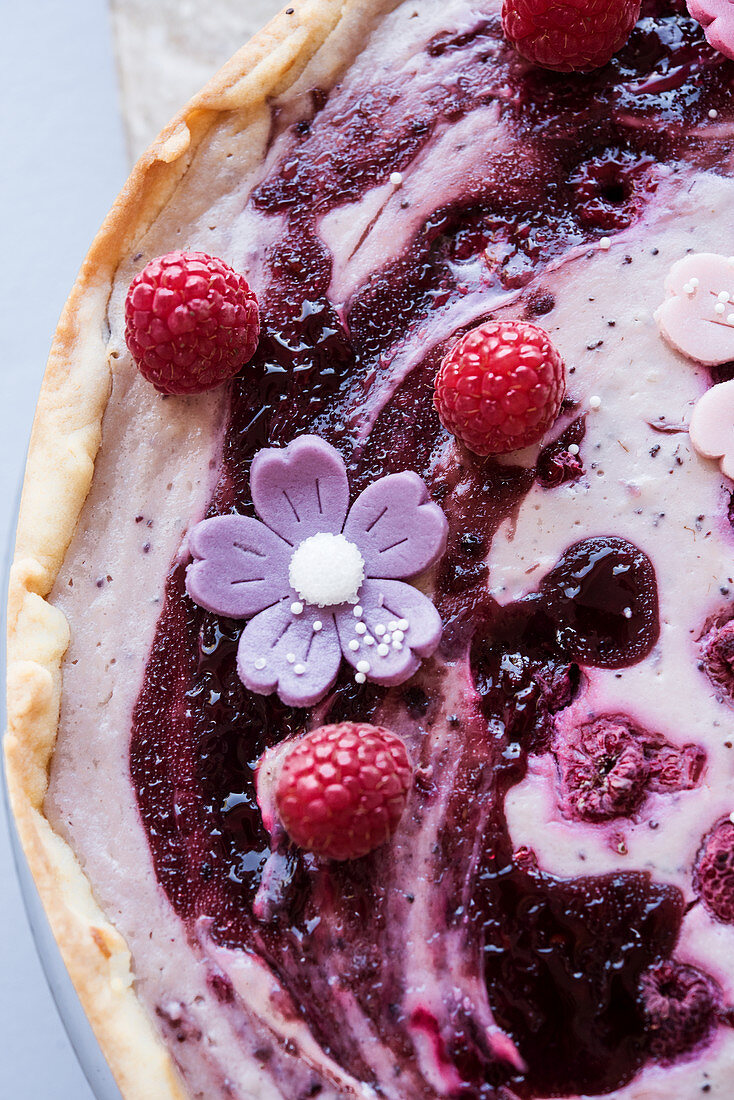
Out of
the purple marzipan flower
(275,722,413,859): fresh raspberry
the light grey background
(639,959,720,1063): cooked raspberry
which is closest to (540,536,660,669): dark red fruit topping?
the purple marzipan flower

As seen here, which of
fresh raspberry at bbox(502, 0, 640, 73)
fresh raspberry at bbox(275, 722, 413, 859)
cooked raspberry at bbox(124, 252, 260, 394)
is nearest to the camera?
fresh raspberry at bbox(275, 722, 413, 859)

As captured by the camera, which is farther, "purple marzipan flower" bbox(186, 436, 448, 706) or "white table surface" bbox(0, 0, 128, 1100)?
"white table surface" bbox(0, 0, 128, 1100)

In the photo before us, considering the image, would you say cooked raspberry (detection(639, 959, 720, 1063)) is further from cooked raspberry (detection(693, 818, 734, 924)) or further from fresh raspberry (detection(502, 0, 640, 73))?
fresh raspberry (detection(502, 0, 640, 73))

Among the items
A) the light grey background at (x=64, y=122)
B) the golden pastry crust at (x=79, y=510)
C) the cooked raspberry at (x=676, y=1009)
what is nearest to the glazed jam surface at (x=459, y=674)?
the cooked raspberry at (x=676, y=1009)

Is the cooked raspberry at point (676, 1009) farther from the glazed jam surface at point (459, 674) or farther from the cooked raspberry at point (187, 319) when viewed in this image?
the cooked raspberry at point (187, 319)

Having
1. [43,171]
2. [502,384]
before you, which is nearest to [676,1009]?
[502,384]

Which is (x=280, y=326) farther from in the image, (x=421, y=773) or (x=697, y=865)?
(x=697, y=865)

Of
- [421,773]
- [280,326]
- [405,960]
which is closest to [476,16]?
[280,326]

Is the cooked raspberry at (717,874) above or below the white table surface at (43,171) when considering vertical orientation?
below
